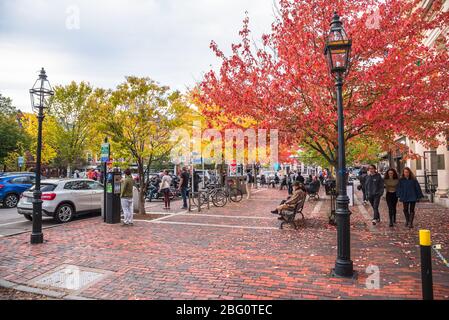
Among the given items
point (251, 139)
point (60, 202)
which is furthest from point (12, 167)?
point (251, 139)

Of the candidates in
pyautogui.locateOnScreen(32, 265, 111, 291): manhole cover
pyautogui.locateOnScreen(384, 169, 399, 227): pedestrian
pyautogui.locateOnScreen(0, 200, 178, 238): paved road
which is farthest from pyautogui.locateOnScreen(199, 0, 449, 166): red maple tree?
pyautogui.locateOnScreen(0, 200, 178, 238): paved road

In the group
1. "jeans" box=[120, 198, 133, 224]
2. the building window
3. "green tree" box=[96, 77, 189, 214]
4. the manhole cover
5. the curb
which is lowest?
the curb

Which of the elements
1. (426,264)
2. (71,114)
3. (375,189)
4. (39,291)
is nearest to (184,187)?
(375,189)

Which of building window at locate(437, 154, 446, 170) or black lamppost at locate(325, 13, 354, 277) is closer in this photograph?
black lamppost at locate(325, 13, 354, 277)

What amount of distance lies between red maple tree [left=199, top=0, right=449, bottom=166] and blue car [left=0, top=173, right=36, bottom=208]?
12448 mm

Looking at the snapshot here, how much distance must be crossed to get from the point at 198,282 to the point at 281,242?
3.09 m

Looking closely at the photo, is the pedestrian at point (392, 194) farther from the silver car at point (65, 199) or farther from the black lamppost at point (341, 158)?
the silver car at point (65, 199)

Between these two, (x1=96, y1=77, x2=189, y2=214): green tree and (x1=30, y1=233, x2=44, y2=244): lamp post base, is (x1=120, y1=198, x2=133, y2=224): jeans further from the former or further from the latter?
(x1=30, y1=233, x2=44, y2=244): lamp post base

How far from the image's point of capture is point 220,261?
19.1ft

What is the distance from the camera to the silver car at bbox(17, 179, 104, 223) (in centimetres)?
1008

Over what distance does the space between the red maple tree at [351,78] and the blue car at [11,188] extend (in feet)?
40.8

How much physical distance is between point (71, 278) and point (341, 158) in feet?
16.4

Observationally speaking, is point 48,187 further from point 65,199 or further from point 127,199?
point 127,199

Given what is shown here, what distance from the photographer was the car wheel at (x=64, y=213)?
10288 millimetres
